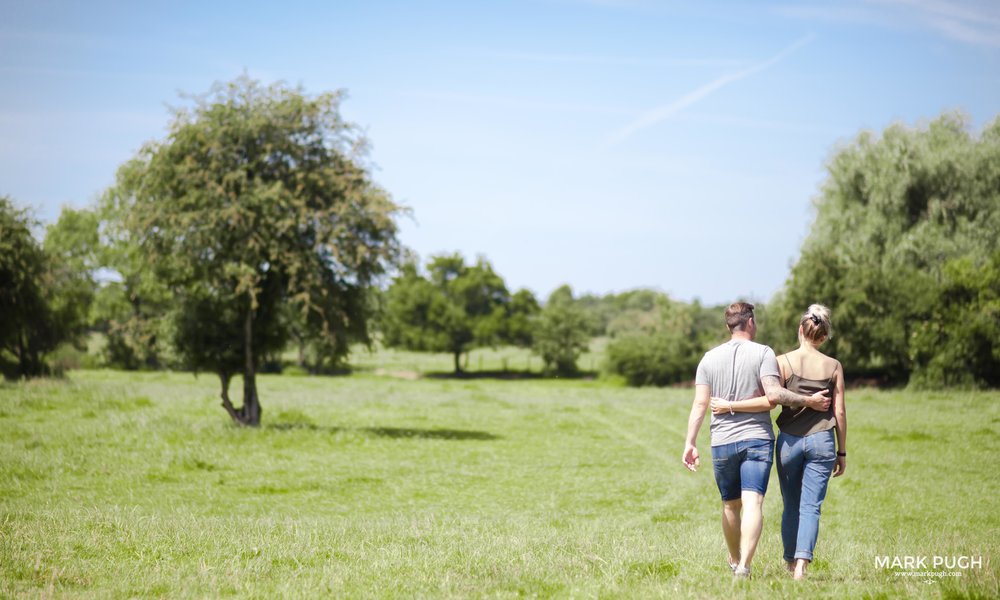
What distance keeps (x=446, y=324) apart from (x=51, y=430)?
55.0 meters

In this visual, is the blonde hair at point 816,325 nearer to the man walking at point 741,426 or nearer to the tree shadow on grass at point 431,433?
the man walking at point 741,426

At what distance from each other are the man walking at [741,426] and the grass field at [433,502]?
516mm

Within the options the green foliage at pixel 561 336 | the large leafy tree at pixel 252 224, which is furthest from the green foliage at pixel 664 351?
the large leafy tree at pixel 252 224

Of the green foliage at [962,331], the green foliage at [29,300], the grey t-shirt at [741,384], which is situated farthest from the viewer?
the green foliage at [962,331]

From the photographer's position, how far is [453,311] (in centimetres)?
7650

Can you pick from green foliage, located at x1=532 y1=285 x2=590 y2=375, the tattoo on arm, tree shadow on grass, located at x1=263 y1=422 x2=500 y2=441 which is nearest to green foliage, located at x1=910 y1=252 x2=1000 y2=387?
tree shadow on grass, located at x1=263 y1=422 x2=500 y2=441

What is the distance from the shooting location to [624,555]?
802 centimetres

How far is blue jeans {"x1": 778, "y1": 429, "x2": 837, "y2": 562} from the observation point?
7445mm

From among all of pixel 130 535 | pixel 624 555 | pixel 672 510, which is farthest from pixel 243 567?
pixel 672 510

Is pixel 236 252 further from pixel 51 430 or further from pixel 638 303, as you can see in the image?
pixel 638 303

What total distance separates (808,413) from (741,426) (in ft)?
2.83

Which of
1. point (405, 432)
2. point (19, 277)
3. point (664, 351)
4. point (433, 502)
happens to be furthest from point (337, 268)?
point (664, 351)

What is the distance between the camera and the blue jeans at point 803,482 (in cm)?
745

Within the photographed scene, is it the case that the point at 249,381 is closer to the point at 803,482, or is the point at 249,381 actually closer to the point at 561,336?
the point at 803,482
